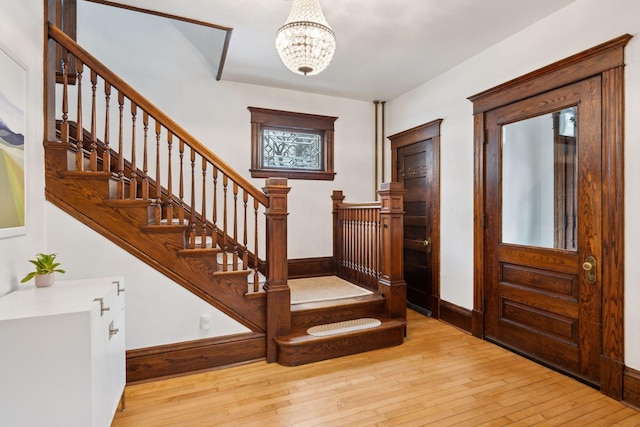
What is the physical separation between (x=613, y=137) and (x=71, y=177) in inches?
144

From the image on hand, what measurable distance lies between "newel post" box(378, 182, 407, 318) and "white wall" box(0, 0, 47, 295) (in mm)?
2627


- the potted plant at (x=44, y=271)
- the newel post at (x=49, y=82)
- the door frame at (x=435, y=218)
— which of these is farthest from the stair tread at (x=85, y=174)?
the door frame at (x=435, y=218)

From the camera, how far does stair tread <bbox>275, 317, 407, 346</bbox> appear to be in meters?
2.65

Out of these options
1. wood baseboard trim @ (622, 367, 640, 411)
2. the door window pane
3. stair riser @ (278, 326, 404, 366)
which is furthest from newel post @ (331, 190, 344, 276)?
wood baseboard trim @ (622, 367, 640, 411)

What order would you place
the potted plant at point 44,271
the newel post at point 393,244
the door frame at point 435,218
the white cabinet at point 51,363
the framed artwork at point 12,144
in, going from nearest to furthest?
the white cabinet at point 51,363
the framed artwork at point 12,144
the potted plant at point 44,271
the newel post at point 393,244
the door frame at point 435,218

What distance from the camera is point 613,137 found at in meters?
2.21

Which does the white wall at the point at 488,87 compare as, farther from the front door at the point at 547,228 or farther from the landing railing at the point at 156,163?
the landing railing at the point at 156,163

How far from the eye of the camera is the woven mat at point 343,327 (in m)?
2.81

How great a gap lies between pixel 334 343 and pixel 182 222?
5.21 ft

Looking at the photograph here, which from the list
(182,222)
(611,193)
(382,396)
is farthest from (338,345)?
(611,193)

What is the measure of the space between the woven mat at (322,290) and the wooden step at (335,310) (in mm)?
139

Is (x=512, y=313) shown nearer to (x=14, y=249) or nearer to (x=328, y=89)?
(x=328, y=89)

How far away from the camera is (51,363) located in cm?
135

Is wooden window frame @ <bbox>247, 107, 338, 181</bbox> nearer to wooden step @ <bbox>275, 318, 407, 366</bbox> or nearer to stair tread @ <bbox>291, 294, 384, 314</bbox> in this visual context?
stair tread @ <bbox>291, 294, 384, 314</bbox>
